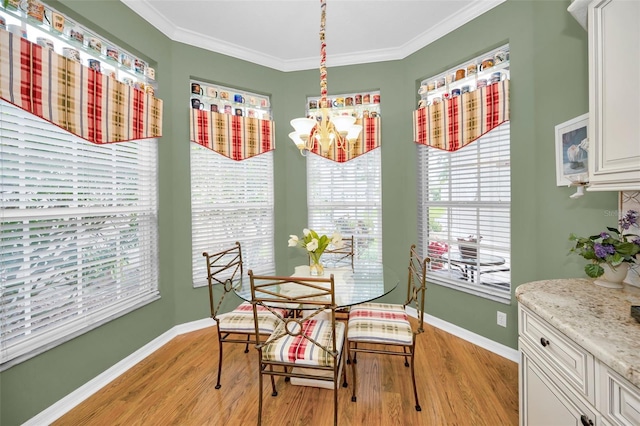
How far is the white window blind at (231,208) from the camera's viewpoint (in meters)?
2.92

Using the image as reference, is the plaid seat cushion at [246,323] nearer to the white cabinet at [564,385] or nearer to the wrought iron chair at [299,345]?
the wrought iron chair at [299,345]

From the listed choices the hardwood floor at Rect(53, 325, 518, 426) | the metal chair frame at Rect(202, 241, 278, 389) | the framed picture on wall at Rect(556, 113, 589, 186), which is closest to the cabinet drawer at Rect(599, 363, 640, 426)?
the hardwood floor at Rect(53, 325, 518, 426)

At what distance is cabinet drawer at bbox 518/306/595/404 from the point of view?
3.11 feet

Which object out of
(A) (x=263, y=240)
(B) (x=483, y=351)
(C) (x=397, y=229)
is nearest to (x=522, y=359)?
(B) (x=483, y=351)

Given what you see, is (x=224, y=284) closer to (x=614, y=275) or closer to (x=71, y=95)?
(x=71, y=95)

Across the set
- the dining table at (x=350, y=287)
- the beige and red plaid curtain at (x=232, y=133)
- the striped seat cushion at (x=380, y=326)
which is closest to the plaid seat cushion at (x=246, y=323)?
the dining table at (x=350, y=287)

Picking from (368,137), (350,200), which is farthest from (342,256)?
(368,137)

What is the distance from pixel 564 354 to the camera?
1.07 metres

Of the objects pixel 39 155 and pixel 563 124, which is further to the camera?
pixel 563 124

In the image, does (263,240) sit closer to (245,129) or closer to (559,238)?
(245,129)

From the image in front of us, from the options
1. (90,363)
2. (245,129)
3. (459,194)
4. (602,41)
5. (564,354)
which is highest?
(245,129)

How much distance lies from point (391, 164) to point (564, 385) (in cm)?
244

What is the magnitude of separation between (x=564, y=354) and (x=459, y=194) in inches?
73.2

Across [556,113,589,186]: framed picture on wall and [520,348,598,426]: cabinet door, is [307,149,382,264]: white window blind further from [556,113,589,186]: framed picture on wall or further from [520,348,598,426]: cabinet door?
[520,348,598,426]: cabinet door
